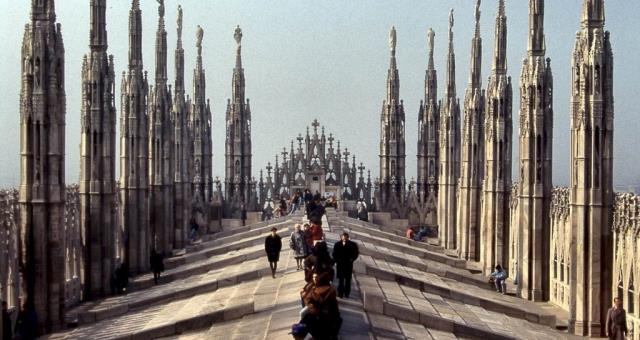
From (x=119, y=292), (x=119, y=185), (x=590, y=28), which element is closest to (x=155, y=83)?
(x=119, y=185)

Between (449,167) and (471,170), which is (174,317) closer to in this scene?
(471,170)

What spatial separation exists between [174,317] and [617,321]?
10226mm

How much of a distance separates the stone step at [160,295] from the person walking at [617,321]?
9.26 meters

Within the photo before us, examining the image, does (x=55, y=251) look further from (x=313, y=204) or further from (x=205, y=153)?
(x=205, y=153)

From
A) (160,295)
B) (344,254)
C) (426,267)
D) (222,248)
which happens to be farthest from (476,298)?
(222,248)

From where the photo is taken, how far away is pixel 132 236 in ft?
132

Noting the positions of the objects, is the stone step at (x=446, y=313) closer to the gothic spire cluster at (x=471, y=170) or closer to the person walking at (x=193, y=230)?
the gothic spire cluster at (x=471, y=170)

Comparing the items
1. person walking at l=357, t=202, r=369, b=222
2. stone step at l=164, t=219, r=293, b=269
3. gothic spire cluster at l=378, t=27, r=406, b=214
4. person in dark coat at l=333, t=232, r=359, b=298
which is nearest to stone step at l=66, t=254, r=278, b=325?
stone step at l=164, t=219, r=293, b=269

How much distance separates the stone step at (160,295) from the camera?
28.9 meters

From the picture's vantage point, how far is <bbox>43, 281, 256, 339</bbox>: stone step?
74.2 feet

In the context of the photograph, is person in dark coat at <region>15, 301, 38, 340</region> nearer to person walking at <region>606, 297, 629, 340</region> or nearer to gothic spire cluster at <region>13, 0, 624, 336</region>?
gothic spire cluster at <region>13, 0, 624, 336</region>

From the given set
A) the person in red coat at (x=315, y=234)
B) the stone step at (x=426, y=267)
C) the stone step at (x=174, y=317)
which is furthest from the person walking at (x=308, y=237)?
the stone step at (x=426, y=267)

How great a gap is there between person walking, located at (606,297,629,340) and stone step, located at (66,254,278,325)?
30.4ft

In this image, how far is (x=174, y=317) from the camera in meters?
25.9
